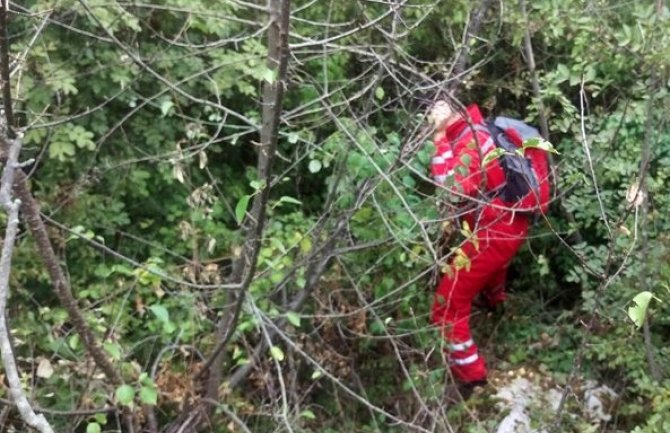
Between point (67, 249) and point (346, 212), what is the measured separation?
1622 mm

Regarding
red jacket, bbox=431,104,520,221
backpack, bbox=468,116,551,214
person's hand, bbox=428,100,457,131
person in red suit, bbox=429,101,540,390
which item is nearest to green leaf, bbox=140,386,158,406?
person in red suit, bbox=429,101,540,390

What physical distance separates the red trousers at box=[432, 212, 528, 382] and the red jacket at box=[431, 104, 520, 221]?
0.69 feet

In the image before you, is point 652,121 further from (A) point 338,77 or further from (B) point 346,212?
(A) point 338,77

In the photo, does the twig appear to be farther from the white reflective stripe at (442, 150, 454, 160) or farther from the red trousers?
the red trousers

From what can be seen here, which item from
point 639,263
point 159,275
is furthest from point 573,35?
point 159,275

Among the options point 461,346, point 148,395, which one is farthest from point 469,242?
point 148,395

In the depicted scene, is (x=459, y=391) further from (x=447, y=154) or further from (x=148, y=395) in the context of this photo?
(x=148, y=395)

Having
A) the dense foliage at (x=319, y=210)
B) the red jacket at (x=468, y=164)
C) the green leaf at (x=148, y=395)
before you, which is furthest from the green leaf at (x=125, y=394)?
the red jacket at (x=468, y=164)

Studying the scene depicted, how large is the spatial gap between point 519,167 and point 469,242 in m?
0.48

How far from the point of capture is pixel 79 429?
4.35 metres

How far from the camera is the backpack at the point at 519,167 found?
408 centimetres

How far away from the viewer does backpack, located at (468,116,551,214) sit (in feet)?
13.4

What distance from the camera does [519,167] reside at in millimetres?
4070

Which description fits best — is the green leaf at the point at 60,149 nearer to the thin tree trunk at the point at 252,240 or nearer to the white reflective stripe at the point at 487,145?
the thin tree trunk at the point at 252,240
